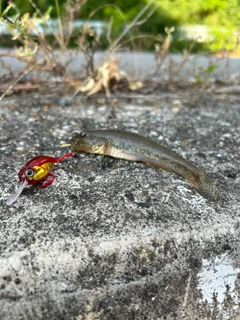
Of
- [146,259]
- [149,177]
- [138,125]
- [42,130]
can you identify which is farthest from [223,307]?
[42,130]

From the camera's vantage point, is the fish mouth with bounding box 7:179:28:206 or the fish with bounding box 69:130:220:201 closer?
the fish mouth with bounding box 7:179:28:206

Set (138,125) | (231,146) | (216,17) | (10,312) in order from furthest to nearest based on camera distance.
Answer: (216,17) < (138,125) < (231,146) < (10,312)

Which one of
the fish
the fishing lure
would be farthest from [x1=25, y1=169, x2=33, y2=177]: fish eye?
the fish

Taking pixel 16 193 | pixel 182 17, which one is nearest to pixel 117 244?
pixel 16 193

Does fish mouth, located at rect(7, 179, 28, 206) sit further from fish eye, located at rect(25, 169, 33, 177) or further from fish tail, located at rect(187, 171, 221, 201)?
fish tail, located at rect(187, 171, 221, 201)

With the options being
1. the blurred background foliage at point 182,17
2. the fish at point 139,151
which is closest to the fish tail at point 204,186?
the fish at point 139,151

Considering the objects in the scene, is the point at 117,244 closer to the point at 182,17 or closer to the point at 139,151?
the point at 139,151

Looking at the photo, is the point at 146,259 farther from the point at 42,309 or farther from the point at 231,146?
the point at 231,146
